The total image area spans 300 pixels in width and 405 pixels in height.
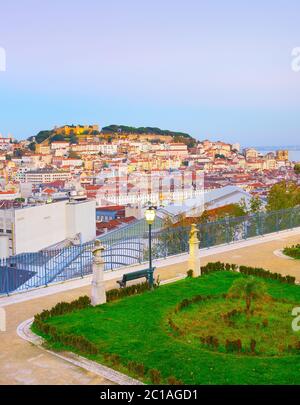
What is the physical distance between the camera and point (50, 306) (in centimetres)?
1019

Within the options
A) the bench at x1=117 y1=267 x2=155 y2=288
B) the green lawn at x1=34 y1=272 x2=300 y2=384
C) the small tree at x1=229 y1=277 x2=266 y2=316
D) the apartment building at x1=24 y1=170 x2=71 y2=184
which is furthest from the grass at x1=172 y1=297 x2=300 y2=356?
the apartment building at x1=24 y1=170 x2=71 y2=184

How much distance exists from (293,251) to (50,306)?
7241 millimetres

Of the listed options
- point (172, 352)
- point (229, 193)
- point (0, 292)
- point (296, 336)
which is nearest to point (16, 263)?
point (0, 292)

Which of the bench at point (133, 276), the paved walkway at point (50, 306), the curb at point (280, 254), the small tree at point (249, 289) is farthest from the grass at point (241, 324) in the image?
the curb at point (280, 254)

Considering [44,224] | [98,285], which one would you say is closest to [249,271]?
[98,285]

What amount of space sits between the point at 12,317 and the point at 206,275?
14.8 ft

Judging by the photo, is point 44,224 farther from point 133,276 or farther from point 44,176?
point 44,176

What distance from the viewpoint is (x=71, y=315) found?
9.27 meters

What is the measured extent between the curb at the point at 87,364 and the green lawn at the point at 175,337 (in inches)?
5.9

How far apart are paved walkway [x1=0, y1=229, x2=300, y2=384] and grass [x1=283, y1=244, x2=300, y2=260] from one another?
356mm

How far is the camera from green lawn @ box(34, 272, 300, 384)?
678 cm

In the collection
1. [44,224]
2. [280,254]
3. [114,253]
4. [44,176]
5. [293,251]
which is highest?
[114,253]
